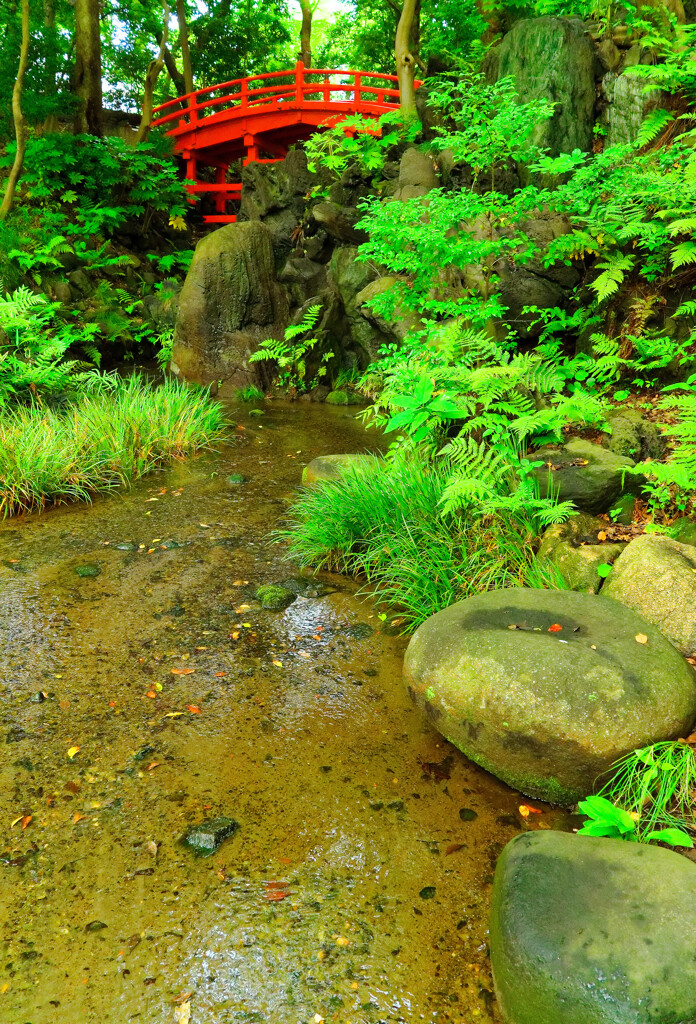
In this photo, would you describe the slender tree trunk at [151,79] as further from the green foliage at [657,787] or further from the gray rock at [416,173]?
the green foliage at [657,787]

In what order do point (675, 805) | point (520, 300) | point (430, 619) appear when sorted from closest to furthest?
point (675, 805), point (430, 619), point (520, 300)

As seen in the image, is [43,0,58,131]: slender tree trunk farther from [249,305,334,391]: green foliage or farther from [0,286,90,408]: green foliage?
[0,286,90,408]: green foliage

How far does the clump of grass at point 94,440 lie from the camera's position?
228 inches

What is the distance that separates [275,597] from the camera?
4.41m

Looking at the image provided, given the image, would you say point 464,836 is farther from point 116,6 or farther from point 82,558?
point 116,6

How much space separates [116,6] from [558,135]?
13390 mm

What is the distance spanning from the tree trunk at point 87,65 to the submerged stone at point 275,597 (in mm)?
13419

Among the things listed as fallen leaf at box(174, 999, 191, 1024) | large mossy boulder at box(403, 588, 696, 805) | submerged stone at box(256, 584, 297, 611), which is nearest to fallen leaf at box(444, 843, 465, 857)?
large mossy boulder at box(403, 588, 696, 805)

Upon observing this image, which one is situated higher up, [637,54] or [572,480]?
[637,54]

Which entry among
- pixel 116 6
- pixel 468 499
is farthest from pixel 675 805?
pixel 116 6

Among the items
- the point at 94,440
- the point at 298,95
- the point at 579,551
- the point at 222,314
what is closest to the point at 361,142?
the point at 222,314

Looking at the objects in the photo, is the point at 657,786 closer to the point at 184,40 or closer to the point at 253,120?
the point at 253,120

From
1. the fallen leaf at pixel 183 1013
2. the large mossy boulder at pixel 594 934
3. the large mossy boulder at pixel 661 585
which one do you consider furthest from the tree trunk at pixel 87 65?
the large mossy boulder at pixel 594 934

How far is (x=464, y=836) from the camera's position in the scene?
2617 millimetres
